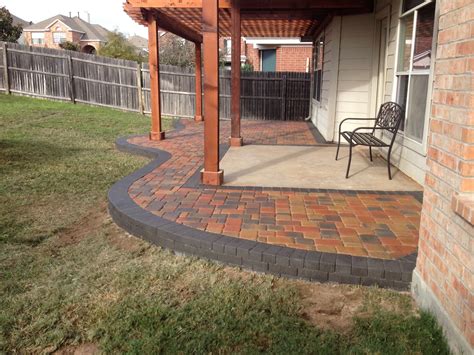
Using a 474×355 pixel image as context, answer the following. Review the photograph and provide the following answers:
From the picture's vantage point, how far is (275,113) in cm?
1352

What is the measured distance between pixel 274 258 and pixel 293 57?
16.6m

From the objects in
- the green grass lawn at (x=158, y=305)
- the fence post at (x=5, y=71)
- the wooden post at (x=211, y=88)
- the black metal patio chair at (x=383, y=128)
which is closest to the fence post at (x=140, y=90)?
the fence post at (x=5, y=71)

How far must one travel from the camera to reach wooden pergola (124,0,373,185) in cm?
480

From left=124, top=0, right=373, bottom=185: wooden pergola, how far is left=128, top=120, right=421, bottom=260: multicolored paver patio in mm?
595

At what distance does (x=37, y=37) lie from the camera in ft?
177

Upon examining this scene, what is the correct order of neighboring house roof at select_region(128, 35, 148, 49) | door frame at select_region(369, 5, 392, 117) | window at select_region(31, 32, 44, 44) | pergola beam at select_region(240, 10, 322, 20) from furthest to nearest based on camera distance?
neighboring house roof at select_region(128, 35, 148, 49) → window at select_region(31, 32, 44, 44) → pergola beam at select_region(240, 10, 322, 20) → door frame at select_region(369, 5, 392, 117)

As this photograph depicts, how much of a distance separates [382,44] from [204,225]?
5089 mm

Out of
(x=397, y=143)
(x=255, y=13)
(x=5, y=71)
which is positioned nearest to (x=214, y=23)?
(x=397, y=143)

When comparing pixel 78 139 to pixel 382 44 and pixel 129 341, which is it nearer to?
pixel 382 44

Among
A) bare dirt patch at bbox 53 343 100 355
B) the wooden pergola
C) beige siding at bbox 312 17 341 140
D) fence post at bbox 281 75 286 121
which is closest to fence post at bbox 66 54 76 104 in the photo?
the wooden pergola

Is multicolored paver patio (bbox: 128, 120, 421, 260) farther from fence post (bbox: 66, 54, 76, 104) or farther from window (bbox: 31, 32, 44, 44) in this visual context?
window (bbox: 31, 32, 44, 44)

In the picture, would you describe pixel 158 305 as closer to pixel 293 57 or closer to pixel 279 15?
pixel 279 15

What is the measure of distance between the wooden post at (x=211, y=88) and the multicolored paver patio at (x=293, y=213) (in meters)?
0.22

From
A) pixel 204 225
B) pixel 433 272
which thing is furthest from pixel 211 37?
pixel 433 272
